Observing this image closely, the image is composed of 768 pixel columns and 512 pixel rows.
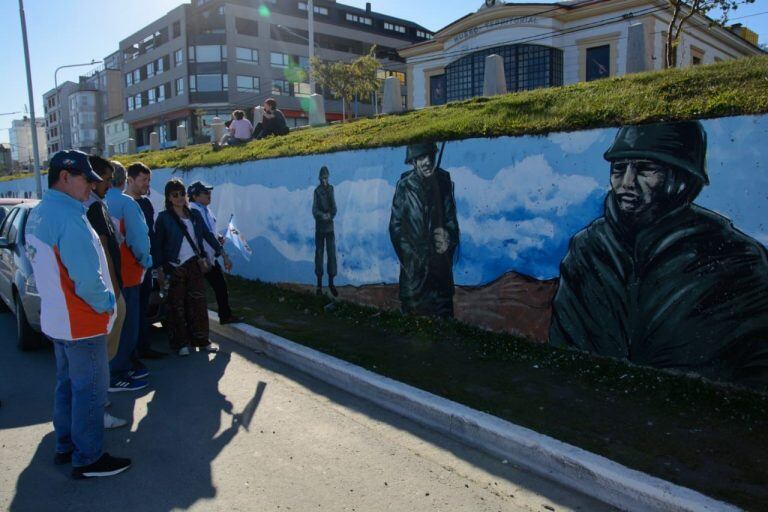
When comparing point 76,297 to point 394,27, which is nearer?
point 76,297

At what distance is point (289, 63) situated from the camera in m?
53.2

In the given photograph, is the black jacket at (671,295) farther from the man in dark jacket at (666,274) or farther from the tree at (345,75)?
the tree at (345,75)

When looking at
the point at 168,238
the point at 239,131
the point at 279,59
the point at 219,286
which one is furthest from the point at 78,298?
the point at 279,59

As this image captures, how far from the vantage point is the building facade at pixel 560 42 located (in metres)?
23.4

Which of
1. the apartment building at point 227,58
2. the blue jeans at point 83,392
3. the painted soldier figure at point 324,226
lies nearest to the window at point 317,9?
the apartment building at point 227,58

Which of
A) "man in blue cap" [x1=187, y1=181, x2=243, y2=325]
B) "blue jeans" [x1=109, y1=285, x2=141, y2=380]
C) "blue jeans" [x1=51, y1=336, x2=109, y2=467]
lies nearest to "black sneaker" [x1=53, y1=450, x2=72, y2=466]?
"blue jeans" [x1=51, y1=336, x2=109, y2=467]

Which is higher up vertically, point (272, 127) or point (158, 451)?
point (272, 127)

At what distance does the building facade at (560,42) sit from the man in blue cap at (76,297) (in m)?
23.2

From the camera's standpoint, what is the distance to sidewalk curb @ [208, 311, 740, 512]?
9.93 feet

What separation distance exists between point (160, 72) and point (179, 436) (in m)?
57.4

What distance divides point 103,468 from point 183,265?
294 cm

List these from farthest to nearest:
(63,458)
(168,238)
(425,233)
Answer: (425,233)
(168,238)
(63,458)

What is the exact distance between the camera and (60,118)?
85438 mm

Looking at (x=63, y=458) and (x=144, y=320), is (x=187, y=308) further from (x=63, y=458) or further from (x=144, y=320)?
(x=63, y=458)
